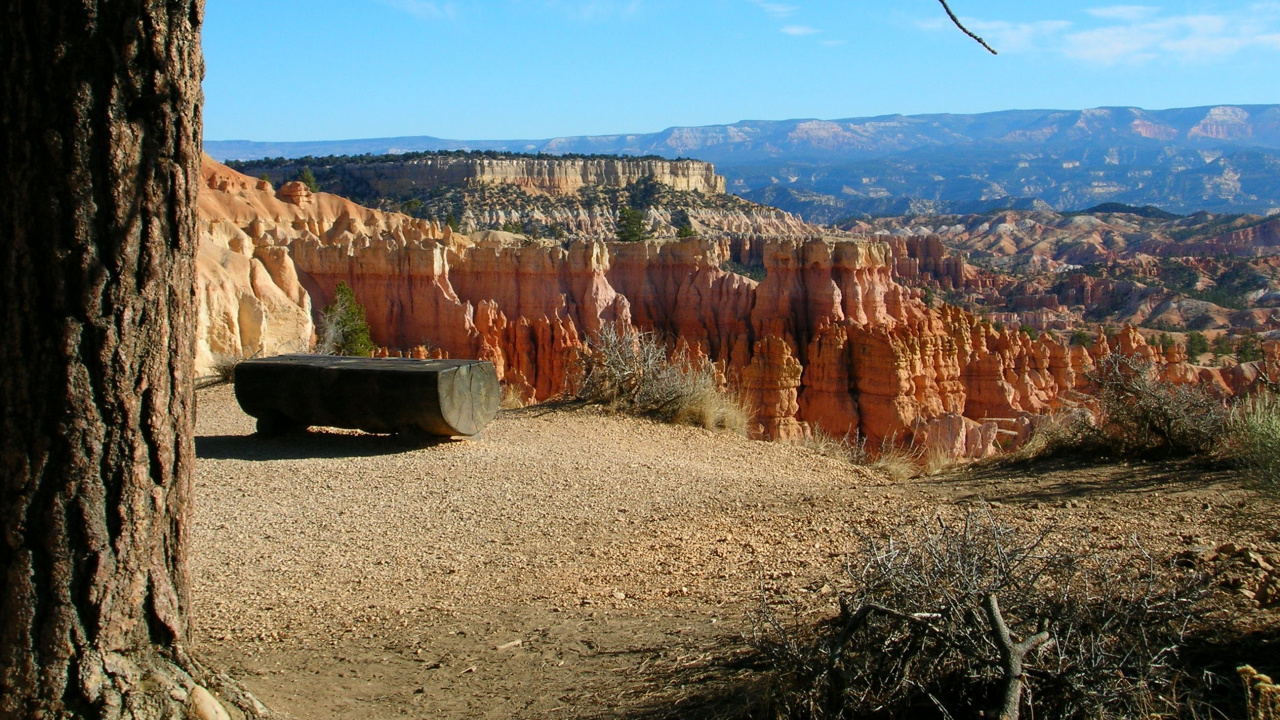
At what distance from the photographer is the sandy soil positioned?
13.8ft

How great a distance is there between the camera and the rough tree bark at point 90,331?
306 cm

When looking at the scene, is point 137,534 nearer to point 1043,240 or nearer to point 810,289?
point 810,289

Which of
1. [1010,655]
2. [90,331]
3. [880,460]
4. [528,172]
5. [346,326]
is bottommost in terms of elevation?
[346,326]

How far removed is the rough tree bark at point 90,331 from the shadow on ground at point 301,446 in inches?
214

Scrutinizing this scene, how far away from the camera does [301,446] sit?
29.7ft

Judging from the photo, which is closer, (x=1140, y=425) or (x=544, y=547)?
(x=544, y=547)

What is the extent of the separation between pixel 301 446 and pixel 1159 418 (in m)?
7.07

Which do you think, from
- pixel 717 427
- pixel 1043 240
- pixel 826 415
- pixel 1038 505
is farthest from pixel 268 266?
pixel 1043 240

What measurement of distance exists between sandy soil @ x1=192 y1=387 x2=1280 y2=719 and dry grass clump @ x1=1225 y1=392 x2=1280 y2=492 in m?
0.17

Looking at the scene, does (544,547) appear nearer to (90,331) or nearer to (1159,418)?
(90,331)

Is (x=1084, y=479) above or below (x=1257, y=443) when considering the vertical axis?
below

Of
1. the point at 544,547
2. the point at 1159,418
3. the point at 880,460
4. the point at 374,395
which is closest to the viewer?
the point at 544,547

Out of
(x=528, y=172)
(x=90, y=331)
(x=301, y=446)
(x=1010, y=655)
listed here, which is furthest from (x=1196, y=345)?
(x=528, y=172)

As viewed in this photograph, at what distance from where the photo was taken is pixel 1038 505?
6.54 m
